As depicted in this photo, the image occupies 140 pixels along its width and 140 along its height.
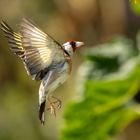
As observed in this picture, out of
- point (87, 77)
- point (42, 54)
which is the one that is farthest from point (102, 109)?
point (42, 54)

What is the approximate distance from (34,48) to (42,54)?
0.03m

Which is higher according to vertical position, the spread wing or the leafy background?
the spread wing

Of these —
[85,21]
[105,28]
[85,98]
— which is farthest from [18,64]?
[85,98]

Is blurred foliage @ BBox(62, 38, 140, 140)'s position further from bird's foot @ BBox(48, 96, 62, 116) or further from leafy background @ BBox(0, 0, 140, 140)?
bird's foot @ BBox(48, 96, 62, 116)

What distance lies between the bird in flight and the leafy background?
10.4 inches

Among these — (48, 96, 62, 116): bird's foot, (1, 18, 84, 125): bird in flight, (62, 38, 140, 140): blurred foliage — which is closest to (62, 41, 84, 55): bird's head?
(1, 18, 84, 125): bird in flight

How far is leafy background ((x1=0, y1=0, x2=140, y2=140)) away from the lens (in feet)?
13.0

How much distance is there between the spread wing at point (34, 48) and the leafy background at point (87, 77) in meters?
0.29

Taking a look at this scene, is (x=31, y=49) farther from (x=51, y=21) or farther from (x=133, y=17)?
(x=51, y=21)

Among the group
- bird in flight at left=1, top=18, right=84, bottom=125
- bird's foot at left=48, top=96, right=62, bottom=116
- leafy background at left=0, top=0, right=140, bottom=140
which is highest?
bird in flight at left=1, top=18, right=84, bottom=125

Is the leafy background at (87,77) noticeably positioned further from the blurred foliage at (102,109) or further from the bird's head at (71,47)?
the bird's head at (71,47)

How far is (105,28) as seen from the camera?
534 cm

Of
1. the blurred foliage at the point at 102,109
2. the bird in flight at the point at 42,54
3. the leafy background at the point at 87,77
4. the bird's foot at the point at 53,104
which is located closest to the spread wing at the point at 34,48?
the bird in flight at the point at 42,54

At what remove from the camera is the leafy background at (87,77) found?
3965 mm
